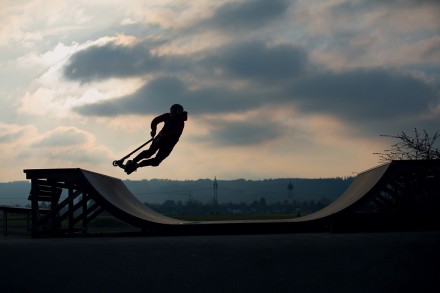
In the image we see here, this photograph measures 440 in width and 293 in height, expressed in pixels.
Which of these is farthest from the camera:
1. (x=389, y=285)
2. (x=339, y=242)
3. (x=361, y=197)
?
(x=361, y=197)

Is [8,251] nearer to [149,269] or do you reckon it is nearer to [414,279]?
[149,269]

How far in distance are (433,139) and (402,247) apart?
7.63m

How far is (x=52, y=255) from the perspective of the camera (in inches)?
299

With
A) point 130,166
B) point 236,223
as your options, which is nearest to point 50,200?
point 130,166

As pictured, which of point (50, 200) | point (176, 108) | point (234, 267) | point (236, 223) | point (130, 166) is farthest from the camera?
point (50, 200)

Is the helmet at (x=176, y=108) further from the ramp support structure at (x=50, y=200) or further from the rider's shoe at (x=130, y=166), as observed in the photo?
the ramp support structure at (x=50, y=200)

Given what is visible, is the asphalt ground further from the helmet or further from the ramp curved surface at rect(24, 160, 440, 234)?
the helmet

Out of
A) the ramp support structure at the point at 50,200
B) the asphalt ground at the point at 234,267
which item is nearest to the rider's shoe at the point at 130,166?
the ramp support structure at the point at 50,200

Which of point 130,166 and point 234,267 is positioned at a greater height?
point 130,166

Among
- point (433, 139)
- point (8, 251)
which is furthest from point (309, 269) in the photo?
point (433, 139)

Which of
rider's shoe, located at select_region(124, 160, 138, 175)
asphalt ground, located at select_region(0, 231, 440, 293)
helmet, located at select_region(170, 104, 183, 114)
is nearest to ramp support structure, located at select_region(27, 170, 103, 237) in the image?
rider's shoe, located at select_region(124, 160, 138, 175)

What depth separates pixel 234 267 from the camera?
22.1ft

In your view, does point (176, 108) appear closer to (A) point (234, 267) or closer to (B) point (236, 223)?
(B) point (236, 223)

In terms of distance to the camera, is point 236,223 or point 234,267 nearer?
point 234,267
